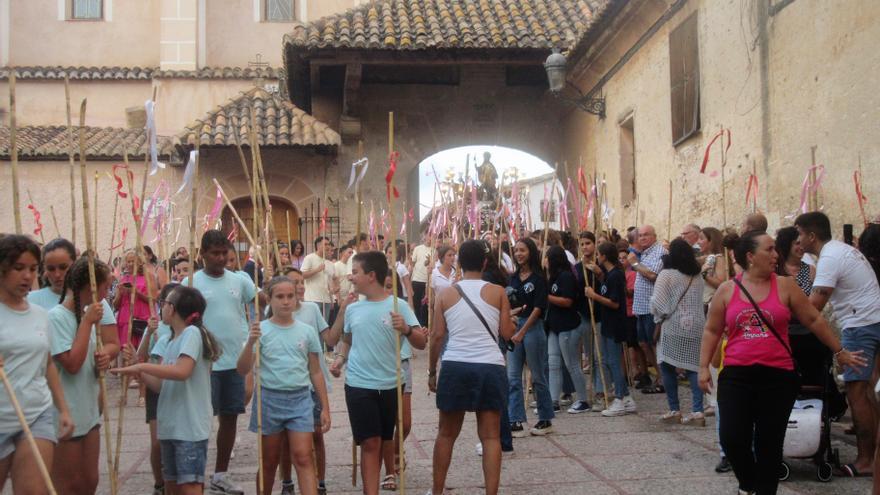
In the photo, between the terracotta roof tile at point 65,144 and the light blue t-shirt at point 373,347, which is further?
the terracotta roof tile at point 65,144

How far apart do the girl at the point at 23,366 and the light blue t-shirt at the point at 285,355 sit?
140cm

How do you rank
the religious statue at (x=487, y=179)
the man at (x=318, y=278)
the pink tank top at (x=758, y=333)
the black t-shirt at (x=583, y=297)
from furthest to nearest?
the religious statue at (x=487, y=179), the man at (x=318, y=278), the black t-shirt at (x=583, y=297), the pink tank top at (x=758, y=333)

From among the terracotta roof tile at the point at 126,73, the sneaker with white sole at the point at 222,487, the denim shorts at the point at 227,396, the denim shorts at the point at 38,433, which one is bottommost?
the sneaker with white sole at the point at 222,487

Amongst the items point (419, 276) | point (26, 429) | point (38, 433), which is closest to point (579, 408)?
point (38, 433)

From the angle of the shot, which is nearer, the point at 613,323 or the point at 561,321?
the point at 561,321

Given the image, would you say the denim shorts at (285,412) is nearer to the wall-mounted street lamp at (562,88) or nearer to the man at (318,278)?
the man at (318,278)

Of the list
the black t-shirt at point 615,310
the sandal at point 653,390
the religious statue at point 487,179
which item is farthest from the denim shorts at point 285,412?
the religious statue at point 487,179

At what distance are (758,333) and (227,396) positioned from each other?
341cm

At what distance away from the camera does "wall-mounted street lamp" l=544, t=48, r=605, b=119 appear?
46.3 ft

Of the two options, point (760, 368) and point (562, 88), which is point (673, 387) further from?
point (562, 88)

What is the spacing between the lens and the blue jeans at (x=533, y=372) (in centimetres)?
813

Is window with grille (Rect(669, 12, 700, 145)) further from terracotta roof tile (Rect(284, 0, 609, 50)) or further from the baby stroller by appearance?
the baby stroller

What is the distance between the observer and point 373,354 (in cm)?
578

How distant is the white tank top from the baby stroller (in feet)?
6.60
